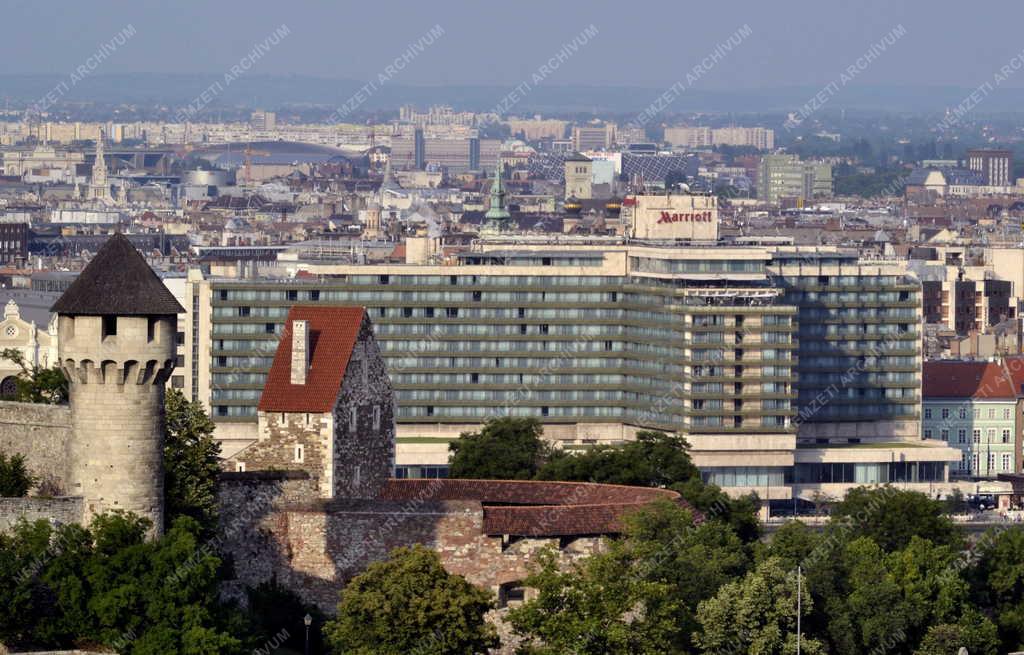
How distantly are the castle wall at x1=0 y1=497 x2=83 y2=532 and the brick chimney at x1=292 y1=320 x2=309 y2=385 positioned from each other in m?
13.4

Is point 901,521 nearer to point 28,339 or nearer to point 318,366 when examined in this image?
point 318,366

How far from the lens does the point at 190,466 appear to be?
277 feet

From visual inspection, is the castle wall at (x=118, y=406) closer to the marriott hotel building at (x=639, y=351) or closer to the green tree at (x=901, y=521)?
the green tree at (x=901, y=521)

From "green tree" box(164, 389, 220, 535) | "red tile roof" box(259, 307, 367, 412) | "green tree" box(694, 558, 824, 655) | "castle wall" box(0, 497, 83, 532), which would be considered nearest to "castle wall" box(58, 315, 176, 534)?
"castle wall" box(0, 497, 83, 532)

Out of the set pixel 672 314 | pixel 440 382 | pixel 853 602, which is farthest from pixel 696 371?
pixel 853 602

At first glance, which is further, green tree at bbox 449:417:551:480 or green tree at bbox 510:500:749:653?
green tree at bbox 449:417:551:480

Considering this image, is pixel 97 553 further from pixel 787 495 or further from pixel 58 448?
pixel 787 495

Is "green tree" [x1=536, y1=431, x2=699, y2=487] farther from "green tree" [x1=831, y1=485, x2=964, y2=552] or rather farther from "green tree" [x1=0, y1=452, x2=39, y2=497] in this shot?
"green tree" [x1=0, y1=452, x2=39, y2=497]

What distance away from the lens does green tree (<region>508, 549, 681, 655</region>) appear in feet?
263

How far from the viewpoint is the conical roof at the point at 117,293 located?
75.5 metres

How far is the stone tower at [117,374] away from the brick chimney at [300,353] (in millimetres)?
14495

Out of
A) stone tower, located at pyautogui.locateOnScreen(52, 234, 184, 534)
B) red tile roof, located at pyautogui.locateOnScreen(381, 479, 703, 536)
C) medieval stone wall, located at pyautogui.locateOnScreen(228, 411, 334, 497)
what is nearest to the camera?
stone tower, located at pyautogui.locateOnScreen(52, 234, 184, 534)

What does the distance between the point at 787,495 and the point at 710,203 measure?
72.4ft

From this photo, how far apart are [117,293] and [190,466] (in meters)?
9.84
